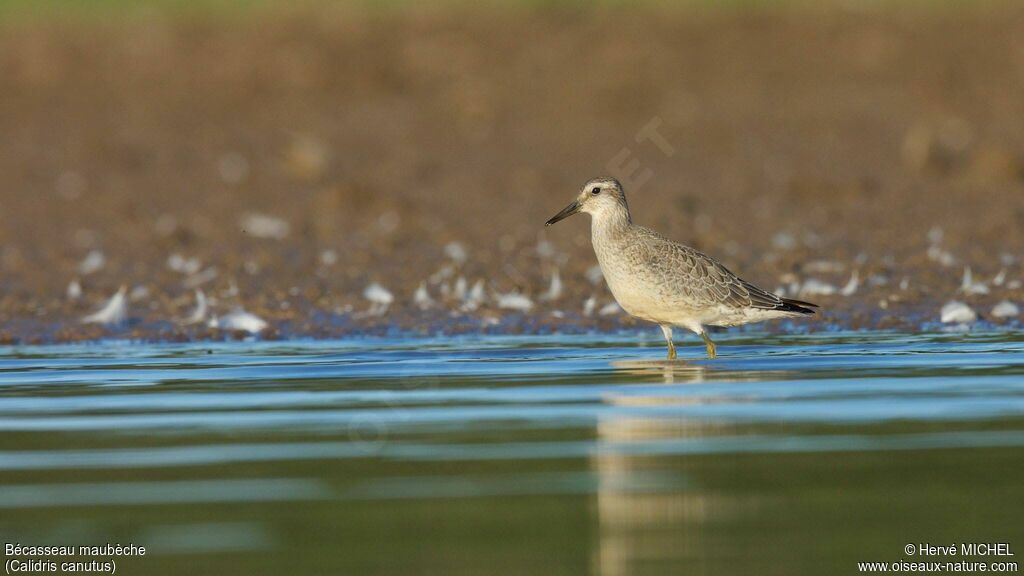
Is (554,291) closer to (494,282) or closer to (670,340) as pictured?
(494,282)

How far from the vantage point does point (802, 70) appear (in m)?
27.8

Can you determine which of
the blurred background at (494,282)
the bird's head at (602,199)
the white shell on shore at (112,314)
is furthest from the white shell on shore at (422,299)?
the white shell on shore at (112,314)

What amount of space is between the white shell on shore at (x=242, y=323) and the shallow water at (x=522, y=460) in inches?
99.5

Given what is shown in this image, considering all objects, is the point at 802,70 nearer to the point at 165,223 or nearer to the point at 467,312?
the point at 165,223

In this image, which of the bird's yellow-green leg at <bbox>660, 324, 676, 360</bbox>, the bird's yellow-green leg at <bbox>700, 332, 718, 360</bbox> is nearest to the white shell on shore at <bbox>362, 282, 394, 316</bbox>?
the bird's yellow-green leg at <bbox>660, 324, 676, 360</bbox>

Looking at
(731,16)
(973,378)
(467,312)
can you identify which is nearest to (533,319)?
(467,312)

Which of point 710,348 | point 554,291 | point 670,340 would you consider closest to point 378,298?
point 554,291

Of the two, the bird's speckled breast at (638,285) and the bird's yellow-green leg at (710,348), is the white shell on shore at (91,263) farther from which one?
the bird's yellow-green leg at (710,348)

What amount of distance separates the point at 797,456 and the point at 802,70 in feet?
64.6

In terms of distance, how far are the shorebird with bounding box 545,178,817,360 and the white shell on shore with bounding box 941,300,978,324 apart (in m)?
1.40

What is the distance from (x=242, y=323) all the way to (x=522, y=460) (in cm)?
770

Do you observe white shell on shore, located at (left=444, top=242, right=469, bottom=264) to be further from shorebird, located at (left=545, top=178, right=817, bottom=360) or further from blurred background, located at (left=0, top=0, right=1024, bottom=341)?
shorebird, located at (left=545, top=178, right=817, bottom=360)

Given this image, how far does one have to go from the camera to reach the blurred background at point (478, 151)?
18.2 metres

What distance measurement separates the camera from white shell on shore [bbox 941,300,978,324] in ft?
50.5
